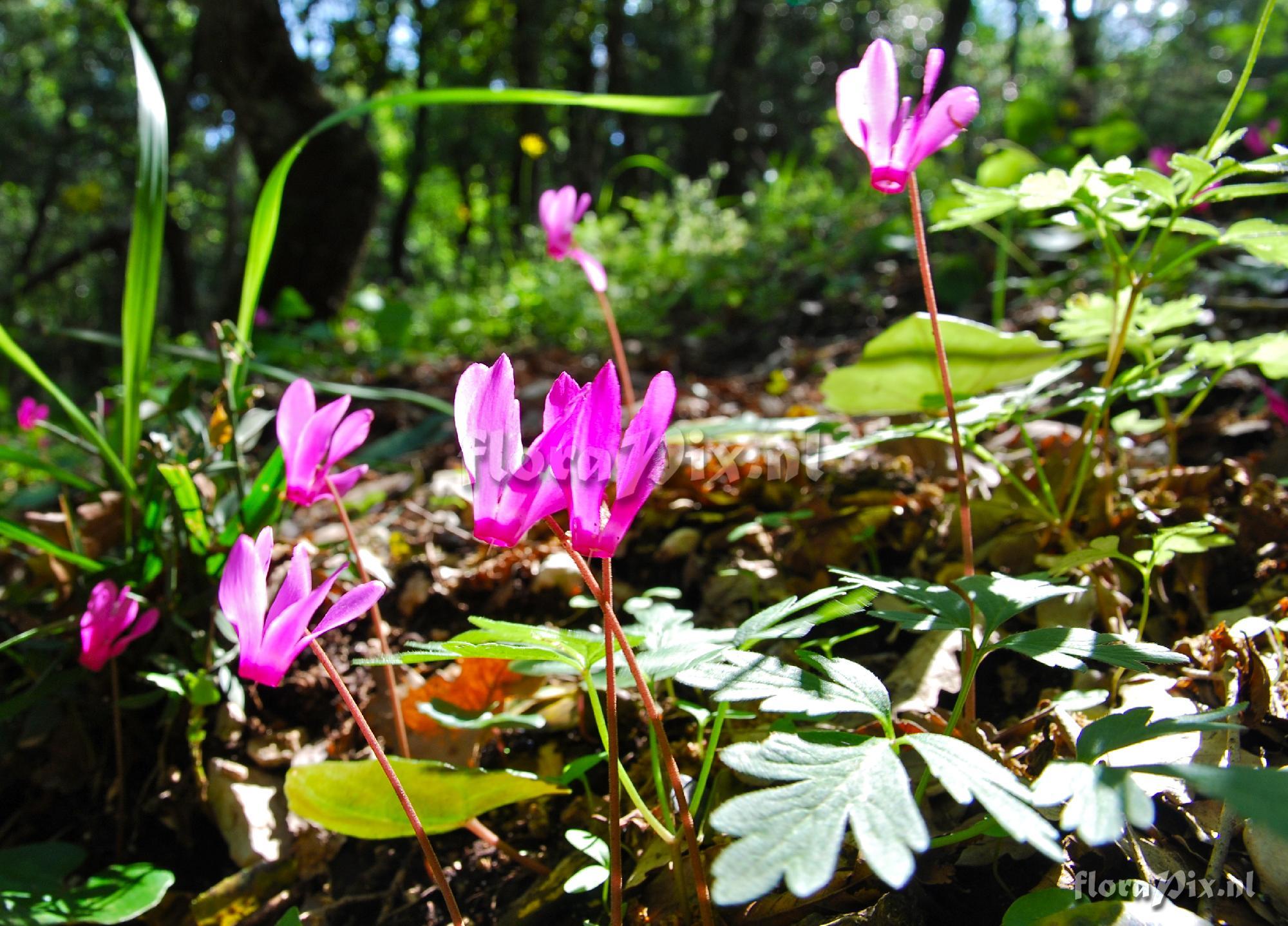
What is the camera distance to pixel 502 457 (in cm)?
65

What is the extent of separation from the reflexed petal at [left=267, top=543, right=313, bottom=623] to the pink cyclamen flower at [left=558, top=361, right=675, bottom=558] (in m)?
0.25

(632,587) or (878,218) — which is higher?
(878,218)

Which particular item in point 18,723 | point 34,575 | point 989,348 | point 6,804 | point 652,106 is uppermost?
point 652,106

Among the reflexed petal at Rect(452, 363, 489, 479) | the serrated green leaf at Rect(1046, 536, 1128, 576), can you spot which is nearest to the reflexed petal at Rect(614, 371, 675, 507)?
the reflexed petal at Rect(452, 363, 489, 479)

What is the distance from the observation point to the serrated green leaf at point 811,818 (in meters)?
0.51

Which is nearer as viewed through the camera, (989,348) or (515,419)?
(515,419)

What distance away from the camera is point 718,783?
3.28 ft

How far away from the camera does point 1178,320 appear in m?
1.35

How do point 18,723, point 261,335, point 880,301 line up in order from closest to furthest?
point 18,723 < point 880,301 < point 261,335

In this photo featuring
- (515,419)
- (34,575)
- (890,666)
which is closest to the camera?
(515,419)

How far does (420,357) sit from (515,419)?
4.54 metres

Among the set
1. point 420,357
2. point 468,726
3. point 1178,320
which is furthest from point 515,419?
point 420,357

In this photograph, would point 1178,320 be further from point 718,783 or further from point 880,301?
point 880,301

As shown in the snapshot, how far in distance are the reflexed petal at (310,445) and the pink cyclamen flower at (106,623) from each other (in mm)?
375
